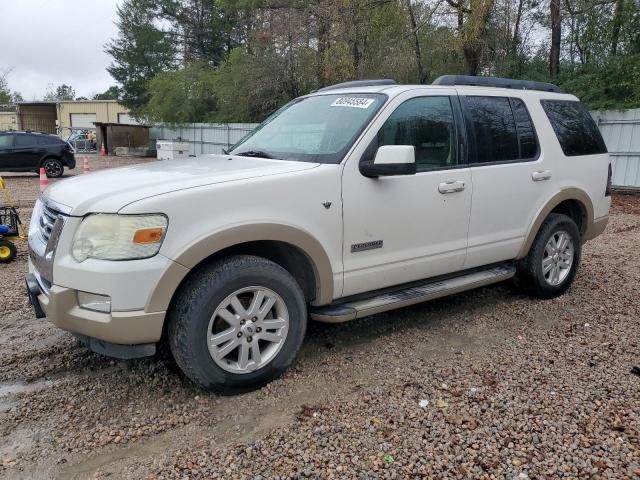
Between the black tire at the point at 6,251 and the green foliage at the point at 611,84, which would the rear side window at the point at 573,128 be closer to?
the black tire at the point at 6,251

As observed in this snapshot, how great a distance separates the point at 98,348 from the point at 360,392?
61.3 inches

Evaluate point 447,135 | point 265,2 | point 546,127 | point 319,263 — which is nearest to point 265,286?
point 319,263

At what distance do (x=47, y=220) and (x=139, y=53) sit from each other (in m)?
45.3

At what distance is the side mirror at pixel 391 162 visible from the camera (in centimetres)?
341

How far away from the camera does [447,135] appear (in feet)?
13.7

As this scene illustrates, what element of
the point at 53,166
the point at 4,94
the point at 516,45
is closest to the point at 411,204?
the point at 53,166

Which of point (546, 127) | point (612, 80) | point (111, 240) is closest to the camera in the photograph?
point (111, 240)

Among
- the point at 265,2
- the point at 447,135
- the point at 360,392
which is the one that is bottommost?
the point at 360,392

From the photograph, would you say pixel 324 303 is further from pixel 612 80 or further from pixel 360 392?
pixel 612 80

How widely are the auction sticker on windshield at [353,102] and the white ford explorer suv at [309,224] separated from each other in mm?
17

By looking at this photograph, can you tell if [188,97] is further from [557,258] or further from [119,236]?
[119,236]

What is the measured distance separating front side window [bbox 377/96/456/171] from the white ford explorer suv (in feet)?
0.04

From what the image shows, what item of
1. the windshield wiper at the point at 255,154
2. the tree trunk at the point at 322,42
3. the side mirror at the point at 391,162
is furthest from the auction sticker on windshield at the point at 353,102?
the tree trunk at the point at 322,42

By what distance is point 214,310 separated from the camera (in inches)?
120
